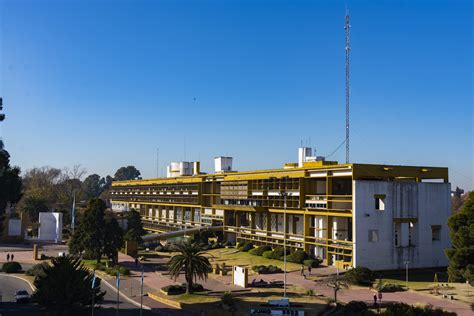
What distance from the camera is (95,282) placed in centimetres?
3719

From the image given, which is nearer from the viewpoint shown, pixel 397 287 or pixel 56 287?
pixel 56 287

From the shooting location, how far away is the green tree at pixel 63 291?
3453 centimetres

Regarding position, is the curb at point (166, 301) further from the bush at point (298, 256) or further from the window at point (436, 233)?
the window at point (436, 233)

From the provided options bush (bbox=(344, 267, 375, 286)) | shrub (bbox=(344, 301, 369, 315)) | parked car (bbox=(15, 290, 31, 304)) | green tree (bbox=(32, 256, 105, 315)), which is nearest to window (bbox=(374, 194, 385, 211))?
bush (bbox=(344, 267, 375, 286))

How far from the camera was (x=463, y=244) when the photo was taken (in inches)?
1891

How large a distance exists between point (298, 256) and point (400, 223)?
47.3ft

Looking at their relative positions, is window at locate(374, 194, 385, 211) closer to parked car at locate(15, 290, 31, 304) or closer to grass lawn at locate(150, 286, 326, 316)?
grass lawn at locate(150, 286, 326, 316)

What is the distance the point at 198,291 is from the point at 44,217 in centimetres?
6430

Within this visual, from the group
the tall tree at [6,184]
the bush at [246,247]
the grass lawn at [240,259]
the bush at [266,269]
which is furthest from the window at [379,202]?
the tall tree at [6,184]

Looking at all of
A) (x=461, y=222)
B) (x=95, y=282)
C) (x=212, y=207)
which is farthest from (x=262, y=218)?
(x=95, y=282)

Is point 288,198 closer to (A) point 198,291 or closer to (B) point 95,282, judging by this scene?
(A) point 198,291

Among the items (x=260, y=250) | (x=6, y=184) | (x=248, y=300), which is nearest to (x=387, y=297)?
(x=248, y=300)

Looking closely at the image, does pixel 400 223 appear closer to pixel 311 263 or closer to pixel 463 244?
pixel 311 263

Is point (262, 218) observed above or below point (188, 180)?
below
